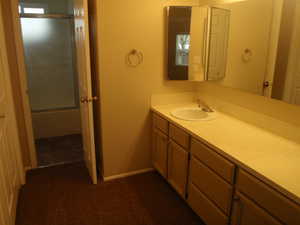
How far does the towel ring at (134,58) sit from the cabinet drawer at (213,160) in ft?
3.39

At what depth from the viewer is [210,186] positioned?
175 centimetres

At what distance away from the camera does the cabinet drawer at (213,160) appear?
5.01 feet

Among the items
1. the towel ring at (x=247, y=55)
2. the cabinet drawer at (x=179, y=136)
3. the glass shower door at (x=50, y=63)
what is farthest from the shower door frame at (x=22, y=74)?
the towel ring at (x=247, y=55)

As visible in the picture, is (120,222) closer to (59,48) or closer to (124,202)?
(124,202)

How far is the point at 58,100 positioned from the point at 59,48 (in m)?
0.87

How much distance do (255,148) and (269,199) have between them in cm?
43

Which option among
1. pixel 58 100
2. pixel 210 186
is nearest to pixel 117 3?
pixel 210 186

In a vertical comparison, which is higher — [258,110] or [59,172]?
[258,110]

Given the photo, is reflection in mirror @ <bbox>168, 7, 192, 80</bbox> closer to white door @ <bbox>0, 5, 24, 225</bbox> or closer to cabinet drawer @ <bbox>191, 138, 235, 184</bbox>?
cabinet drawer @ <bbox>191, 138, 235, 184</bbox>

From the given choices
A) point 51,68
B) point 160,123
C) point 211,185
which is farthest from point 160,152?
point 51,68

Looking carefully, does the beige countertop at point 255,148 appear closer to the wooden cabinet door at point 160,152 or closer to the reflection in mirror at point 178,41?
the wooden cabinet door at point 160,152

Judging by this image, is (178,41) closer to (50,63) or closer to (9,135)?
(9,135)

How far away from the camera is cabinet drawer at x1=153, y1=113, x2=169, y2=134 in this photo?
234 cm

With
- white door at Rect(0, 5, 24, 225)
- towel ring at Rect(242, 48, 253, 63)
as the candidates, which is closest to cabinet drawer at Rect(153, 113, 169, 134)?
towel ring at Rect(242, 48, 253, 63)
